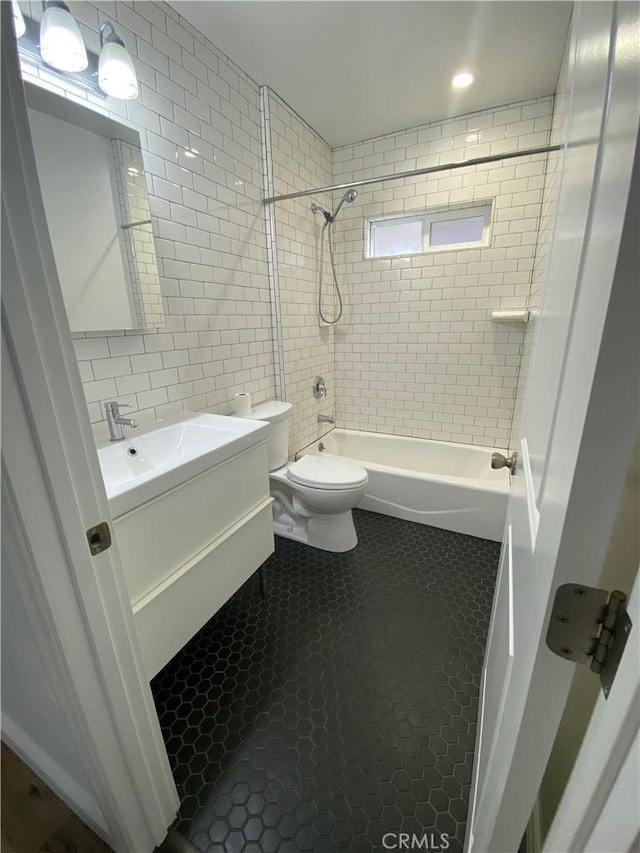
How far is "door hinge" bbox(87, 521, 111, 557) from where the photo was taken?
0.65m

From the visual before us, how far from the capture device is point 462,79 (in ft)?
6.14

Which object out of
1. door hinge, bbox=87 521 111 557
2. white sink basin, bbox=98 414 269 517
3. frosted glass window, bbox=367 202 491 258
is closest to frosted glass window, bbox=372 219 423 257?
frosted glass window, bbox=367 202 491 258

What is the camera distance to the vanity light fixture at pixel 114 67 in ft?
3.66

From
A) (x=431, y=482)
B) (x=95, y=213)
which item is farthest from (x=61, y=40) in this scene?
(x=431, y=482)

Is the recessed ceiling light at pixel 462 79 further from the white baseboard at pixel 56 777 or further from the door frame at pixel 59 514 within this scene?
the white baseboard at pixel 56 777

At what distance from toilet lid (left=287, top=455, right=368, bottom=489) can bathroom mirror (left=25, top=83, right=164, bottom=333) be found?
1.04 meters

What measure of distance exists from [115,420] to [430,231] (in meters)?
2.41

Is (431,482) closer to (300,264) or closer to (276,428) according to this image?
(276,428)

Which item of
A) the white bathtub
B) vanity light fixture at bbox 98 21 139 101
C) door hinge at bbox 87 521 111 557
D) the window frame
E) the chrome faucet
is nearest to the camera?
door hinge at bbox 87 521 111 557

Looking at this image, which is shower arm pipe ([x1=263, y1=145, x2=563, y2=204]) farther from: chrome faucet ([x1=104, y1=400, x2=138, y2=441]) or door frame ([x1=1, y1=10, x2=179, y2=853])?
door frame ([x1=1, y1=10, x2=179, y2=853])

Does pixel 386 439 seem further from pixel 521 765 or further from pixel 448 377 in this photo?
pixel 521 765

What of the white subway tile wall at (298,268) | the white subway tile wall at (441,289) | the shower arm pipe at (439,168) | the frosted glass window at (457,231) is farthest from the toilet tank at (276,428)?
the frosted glass window at (457,231)

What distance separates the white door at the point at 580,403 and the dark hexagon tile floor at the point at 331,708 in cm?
55

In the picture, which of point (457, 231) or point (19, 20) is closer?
point (19, 20)
